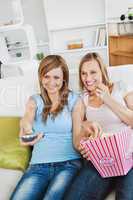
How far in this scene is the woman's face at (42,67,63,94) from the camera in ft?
5.13

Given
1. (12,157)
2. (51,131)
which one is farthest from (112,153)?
(12,157)

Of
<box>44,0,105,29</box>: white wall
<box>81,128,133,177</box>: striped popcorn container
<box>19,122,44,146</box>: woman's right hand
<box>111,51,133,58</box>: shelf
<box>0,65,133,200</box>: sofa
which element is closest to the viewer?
<box>81,128,133,177</box>: striped popcorn container

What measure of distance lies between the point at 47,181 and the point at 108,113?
448 mm

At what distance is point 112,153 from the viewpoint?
47.9 inches

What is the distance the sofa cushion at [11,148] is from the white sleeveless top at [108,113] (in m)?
0.43

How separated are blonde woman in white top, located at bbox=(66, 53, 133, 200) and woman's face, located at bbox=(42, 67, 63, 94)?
12 centimetres

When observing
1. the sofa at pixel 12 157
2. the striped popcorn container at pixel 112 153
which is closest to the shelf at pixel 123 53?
the sofa at pixel 12 157

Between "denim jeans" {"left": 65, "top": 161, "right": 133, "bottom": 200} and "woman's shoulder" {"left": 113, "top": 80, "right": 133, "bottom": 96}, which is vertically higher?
"woman's shoulder" {"left": 113, "top": 80, "right": 133, "bottom": 96}

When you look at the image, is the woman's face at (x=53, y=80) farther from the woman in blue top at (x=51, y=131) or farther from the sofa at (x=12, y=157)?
the sofa at (x=12, y=157)

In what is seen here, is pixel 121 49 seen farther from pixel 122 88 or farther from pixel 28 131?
pixel 28 131

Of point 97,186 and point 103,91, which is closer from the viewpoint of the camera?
point 97,186

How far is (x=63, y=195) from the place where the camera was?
1295 mm

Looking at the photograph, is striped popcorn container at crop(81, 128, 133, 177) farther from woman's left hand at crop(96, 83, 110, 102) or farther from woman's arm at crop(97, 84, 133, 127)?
woman's left hand at crop(96, 83, 110, 102)

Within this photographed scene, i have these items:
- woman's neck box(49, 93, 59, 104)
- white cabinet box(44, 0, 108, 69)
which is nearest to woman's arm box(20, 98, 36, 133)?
woman's neck box(49, 93, 59, 104)
